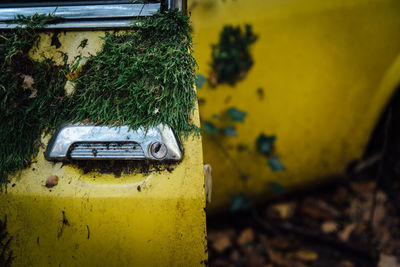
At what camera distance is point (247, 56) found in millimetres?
1671

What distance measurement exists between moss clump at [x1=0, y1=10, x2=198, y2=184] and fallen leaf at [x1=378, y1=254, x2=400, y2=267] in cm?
166

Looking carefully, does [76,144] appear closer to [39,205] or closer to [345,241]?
[39,205]

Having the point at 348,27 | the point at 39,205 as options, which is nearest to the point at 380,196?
the point at 348,27

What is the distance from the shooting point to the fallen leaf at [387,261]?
5.84ft

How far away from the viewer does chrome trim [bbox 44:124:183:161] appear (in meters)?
0.88

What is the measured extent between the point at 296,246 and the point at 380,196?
2.88ft

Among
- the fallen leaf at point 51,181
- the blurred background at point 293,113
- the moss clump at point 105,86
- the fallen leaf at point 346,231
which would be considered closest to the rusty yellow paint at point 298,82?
the blurred background at point 293,113

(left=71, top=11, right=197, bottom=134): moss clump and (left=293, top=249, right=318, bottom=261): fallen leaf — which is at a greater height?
(left=71, top=11, right=197, bottom=134): moss clump

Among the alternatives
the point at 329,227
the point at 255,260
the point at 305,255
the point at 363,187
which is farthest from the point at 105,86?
the point at 363,187

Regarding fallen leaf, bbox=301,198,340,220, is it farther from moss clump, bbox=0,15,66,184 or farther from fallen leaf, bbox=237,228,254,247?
moss clump, bbox=0,15,66,184

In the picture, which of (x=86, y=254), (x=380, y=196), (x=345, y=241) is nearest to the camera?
(x=86, y=254)

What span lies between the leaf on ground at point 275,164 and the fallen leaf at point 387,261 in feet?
2.71

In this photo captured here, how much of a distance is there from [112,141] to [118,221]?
0.24 metres

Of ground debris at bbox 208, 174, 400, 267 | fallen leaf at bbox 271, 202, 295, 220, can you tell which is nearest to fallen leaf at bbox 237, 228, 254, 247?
ground debris at bbox 208, 174, 400, 267
